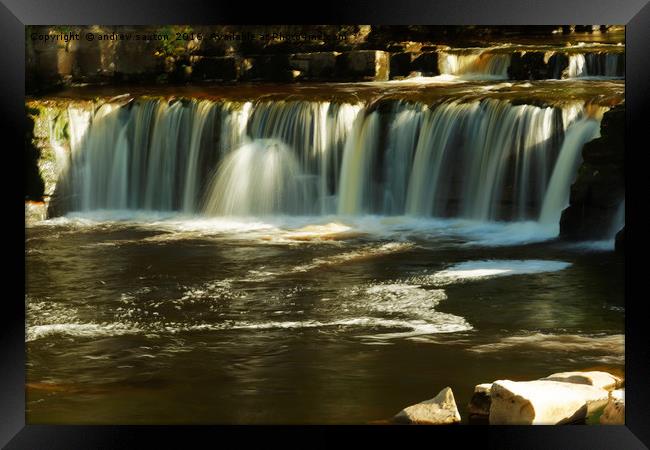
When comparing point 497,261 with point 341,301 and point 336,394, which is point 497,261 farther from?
point 336,394

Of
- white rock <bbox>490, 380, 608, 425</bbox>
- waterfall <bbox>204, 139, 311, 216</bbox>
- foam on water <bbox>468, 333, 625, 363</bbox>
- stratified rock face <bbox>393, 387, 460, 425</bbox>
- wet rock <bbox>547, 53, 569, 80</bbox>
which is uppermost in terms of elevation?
wet rock <bbox>547, 53, 569, 80</bbox>

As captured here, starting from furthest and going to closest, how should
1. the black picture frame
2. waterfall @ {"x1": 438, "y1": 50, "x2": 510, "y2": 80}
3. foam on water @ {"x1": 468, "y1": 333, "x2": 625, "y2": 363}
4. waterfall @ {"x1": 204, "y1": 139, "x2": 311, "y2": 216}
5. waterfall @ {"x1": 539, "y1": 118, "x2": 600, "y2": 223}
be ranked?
waterfall @ {"x1": 204, "y1": 139, "x2": 311, "y2": 216}, waterfall @ {"x1": 438, "y1": 50, "x2": 510, "y2": 80}, waterfall @ {"x1": 539, "y1": 118, "x2": 600, "y2": 223}, foam on water @ {"x1": 468, "y1": 333, "x2": 625, "y2": 363}, the black picture frame

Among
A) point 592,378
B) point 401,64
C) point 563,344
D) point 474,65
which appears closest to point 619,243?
point 563,344

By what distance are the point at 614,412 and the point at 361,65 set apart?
13.8ft

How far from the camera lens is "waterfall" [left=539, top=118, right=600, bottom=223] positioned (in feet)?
27.3

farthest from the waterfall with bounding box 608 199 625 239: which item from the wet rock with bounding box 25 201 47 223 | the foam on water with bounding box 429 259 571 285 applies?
the wet rock with bounding box 25 201 47 223

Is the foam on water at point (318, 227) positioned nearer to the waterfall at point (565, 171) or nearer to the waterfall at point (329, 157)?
the waterfall at point (329, 157)

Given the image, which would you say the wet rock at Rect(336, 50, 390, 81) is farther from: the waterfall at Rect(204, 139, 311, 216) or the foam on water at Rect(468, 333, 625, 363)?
the foam on water at Rect(468, 333, 625, 363)

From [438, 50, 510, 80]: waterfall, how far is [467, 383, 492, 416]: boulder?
3.16m

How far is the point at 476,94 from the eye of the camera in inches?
371

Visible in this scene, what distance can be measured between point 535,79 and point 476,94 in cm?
52

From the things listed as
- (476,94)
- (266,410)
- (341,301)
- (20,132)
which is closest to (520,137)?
(476,94)

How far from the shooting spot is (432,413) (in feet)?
19.5

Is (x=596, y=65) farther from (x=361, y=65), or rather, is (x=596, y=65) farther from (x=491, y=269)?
(x=361, y=65)
